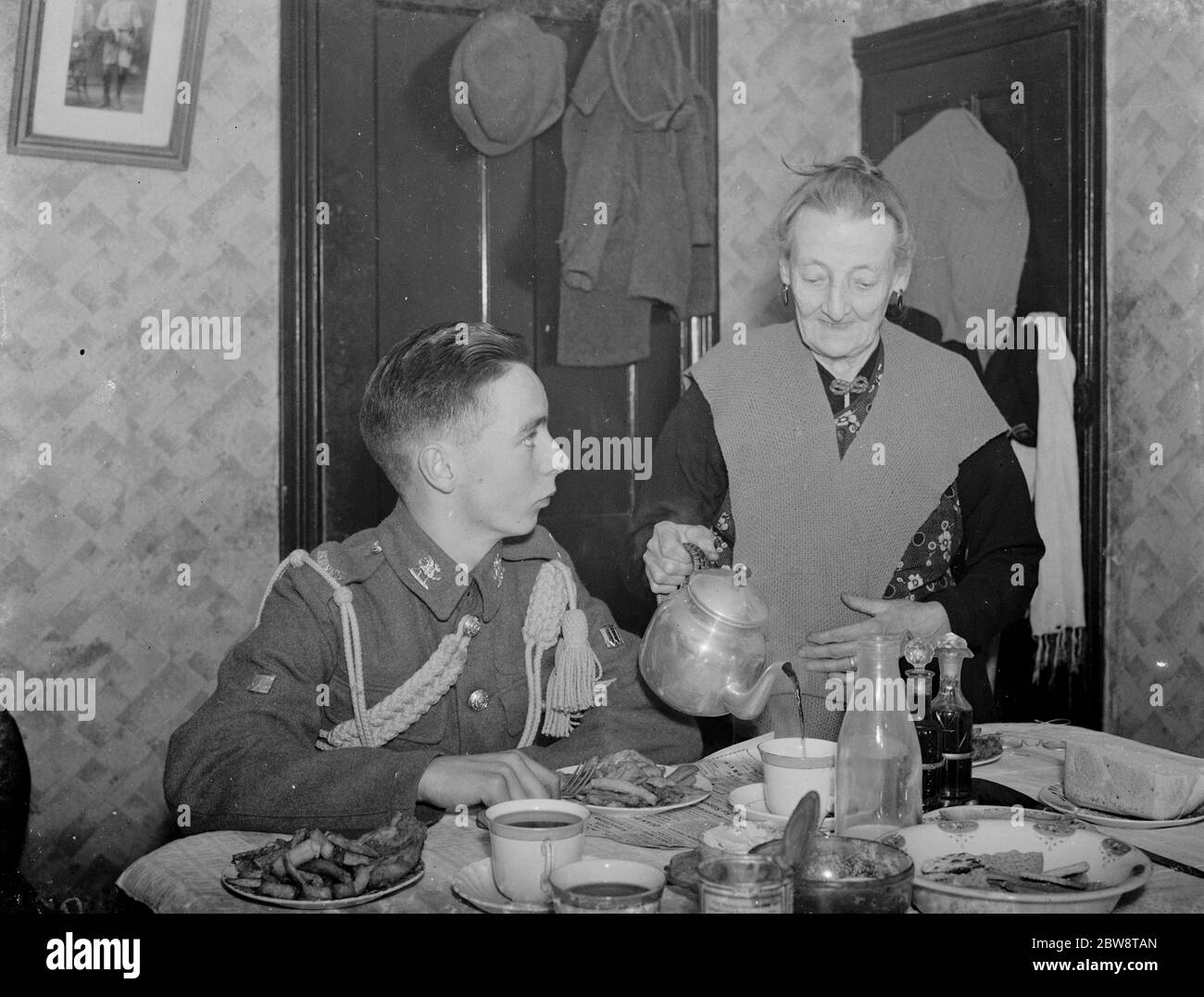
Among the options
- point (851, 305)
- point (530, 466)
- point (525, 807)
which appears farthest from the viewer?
point (851, 305)

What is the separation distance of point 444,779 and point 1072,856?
1.88 feet

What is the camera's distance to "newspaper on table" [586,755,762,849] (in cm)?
112

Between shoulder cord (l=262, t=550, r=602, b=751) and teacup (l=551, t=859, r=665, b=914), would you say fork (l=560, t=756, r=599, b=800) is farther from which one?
teacup (l=551, t=859, r=665, b=914)

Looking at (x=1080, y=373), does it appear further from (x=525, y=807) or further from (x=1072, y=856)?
(x=525, y=807)

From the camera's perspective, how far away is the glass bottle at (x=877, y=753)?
1071mm

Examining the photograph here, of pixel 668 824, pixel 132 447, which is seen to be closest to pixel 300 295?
pixel 132 447

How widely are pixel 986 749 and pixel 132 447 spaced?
1.66 m

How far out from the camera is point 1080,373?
264cm

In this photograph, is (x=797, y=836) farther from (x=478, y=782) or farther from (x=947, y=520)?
(x=947, y=520)

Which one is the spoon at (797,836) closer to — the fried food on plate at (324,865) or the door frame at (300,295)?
the fried food on plate at (324,865)

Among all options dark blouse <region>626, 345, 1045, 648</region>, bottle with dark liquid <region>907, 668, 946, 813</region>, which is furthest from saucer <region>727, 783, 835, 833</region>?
dark blouse <region>626, 345, 1045, 648</region>

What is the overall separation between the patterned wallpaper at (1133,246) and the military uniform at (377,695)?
4.70 ft

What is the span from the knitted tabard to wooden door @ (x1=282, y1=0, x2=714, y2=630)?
2.85ft
